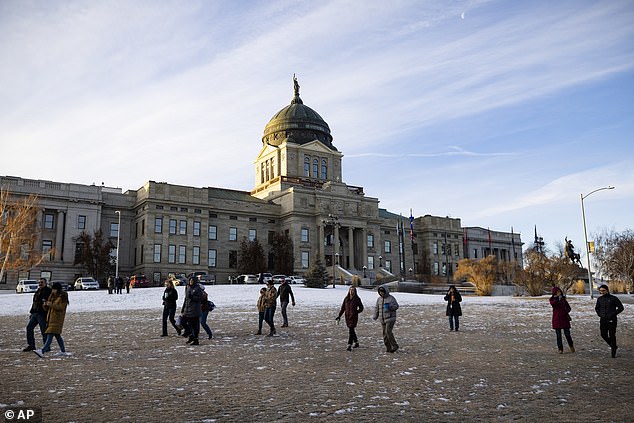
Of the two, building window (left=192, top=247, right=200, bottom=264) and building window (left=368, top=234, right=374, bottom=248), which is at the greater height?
building window (left=368, top=234, right=374, bottom=248)

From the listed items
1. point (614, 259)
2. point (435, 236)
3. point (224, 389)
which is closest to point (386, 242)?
point (435, 236)

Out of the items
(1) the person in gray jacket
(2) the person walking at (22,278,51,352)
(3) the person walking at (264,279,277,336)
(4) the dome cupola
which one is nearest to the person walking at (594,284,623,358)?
(1) the person in gray jacket

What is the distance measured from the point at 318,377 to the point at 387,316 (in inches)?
167

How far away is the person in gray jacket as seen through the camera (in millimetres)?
14852

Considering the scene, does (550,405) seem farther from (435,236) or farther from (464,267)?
(435,236)

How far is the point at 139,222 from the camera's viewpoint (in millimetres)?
74938

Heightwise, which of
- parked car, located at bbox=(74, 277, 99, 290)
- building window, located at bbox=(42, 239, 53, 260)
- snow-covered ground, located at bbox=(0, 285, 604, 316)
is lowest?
snow-covered ground, located at bbox=(0, 285, 604, 316)

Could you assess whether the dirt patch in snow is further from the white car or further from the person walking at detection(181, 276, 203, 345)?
the white car

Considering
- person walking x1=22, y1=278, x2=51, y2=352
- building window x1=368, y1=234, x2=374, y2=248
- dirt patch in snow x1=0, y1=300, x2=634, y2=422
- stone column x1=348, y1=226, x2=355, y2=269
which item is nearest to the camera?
dirt patch in snow x1=0, y1=300, x2=634, y2=422

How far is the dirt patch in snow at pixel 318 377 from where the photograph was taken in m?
8.48

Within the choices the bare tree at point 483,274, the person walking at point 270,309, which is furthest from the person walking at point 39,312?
the bare tree at point 483,274

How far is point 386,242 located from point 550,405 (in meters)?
87.8

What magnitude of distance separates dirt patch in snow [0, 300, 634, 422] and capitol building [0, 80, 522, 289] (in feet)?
143

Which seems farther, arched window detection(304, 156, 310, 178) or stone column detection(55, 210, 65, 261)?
arched window detection(304, 156, 310, 178)
